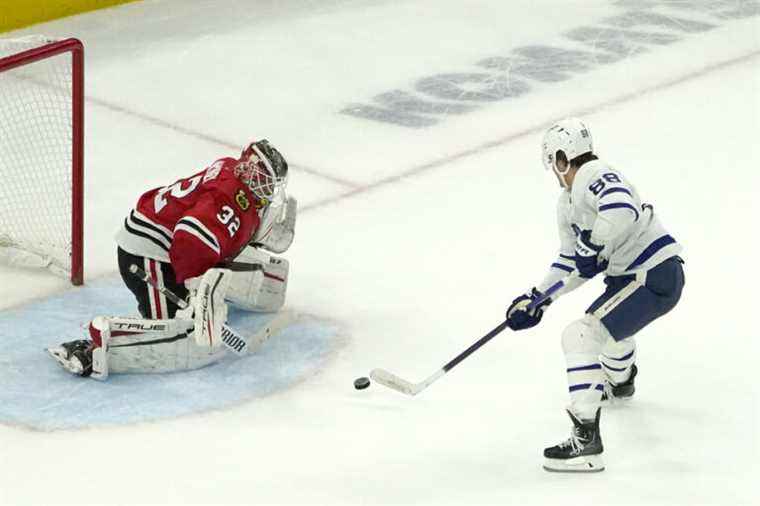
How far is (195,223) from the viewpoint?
4.69 metres

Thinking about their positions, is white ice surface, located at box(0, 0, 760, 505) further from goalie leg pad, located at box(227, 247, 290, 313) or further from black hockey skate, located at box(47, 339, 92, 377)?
black hockey skate, located at box(47, 339, 92, 377)

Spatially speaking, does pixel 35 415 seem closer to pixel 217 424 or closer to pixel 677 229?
pixel 217 424

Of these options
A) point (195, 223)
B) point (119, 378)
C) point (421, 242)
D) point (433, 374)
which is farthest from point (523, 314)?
point (421, 242)

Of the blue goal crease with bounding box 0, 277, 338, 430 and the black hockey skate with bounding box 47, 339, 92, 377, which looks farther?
the black hockey skate with bounding box 47, 339, 92, 377

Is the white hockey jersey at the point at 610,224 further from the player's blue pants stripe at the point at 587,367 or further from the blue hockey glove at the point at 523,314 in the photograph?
the player's blue pants stripe at the point at 587,367

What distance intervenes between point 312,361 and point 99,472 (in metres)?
0.87

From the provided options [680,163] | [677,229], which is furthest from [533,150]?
[677,229]

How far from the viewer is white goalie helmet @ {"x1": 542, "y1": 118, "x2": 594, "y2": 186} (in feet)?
13.9

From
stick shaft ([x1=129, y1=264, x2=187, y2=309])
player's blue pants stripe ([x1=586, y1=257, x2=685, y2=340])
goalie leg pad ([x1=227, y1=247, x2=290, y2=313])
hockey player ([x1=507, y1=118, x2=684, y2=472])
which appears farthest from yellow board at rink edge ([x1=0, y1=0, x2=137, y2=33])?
player's blue pants stripe ([x1=586, y1=257, x2=685, y2=340])

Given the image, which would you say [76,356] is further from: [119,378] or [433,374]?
[433,374]

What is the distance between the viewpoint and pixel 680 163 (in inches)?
260

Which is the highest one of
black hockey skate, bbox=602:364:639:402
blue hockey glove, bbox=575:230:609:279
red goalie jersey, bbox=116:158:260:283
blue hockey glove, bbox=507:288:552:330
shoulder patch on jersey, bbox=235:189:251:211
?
blue hockey glove, bbox=575:230:609:279

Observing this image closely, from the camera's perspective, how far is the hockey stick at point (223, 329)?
4.79 m

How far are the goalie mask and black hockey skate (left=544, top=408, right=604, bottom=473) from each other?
3.71 feet
